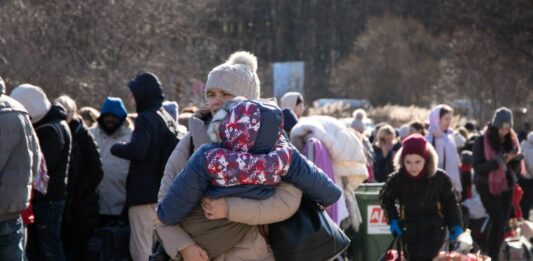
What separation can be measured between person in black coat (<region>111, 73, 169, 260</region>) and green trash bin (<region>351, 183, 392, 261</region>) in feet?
7.13

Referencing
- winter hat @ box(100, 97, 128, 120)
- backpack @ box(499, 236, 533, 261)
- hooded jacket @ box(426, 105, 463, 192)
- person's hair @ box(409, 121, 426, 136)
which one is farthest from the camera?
person's hair @ box(409, 121, 426, 136)

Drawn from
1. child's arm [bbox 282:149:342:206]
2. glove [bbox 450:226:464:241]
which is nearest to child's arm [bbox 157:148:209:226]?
child's arm [bbox 282:149:342:206]

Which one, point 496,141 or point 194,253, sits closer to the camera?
point 194,253

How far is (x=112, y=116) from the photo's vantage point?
34.4 ft

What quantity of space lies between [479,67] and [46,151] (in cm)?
2957

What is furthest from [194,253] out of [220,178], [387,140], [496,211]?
[387,140]

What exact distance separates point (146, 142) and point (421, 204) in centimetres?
218

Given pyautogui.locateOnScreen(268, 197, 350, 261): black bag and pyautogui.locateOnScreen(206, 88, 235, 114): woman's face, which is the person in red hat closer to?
pyautogui.locateOnScreen(206, 88, 235, 114): woman's face

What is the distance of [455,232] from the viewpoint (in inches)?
358

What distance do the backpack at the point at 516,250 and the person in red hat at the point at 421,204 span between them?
288cm

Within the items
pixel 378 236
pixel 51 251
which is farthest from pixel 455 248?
pixel 51 251

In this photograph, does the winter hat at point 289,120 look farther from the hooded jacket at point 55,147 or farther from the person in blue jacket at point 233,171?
the person in blue jacket at point 233,171

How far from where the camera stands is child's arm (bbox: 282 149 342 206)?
5.41 metres

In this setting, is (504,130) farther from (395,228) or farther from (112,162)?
(112,162)
